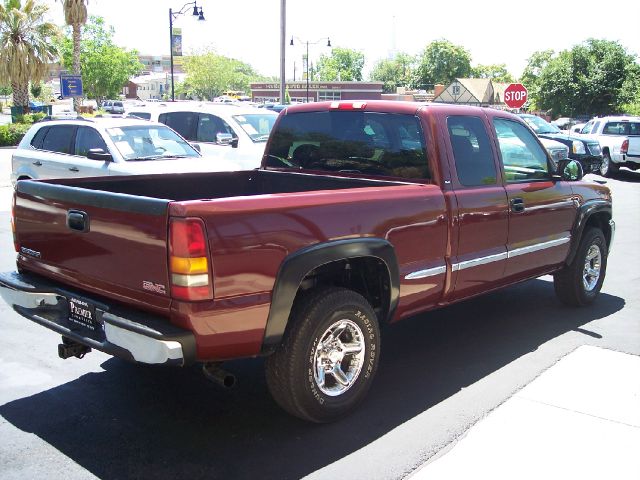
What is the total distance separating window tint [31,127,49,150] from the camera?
1127 cm

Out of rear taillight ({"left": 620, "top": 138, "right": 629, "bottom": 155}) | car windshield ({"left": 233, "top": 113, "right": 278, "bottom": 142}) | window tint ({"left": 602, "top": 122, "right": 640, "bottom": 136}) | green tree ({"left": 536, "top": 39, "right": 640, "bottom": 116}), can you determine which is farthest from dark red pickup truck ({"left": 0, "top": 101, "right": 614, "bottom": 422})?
green tree ({"left": 536, "top": 39, "right": 640, "bottom": 116})

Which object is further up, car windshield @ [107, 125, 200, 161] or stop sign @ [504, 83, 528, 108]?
stop sign @ [504, 83, 528, 108]

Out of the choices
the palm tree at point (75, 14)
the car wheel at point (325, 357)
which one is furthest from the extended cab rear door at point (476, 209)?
the palm tree at point (75, 14)

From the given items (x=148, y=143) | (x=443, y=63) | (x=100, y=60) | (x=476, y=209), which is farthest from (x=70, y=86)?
(x=443, y=63)

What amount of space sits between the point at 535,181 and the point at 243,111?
7752 mm

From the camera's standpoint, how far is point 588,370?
504 cm

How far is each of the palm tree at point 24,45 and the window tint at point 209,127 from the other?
83.8 ft

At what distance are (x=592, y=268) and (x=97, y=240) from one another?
5071mm

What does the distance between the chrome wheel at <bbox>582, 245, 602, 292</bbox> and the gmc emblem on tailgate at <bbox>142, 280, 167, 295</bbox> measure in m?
4.65

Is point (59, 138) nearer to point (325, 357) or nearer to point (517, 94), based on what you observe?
point (325, 357)

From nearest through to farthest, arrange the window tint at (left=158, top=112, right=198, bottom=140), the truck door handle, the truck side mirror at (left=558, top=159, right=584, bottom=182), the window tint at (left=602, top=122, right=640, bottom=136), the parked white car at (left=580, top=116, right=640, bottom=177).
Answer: the truck door handle < the truck side mirror at (left=558, top=159, right=584, bottom=182) < the window tint at (left=158, top=112, right=198, bottom=140) < the parked white car at (left=580, top=116, right=640, bottom=177) < the window tint at (left=602, top=122, right=640, bottom=136)

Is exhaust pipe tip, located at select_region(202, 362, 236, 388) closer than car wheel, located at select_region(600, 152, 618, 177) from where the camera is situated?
Yes

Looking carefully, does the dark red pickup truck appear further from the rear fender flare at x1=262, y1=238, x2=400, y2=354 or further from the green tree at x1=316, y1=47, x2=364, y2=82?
the green tree at x1=316, y1=47, x2=364, y2=82

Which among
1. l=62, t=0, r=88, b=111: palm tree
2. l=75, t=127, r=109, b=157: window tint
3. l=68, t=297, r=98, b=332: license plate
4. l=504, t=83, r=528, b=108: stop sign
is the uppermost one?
l=62, t=0, r=88, b=111: palm tree
